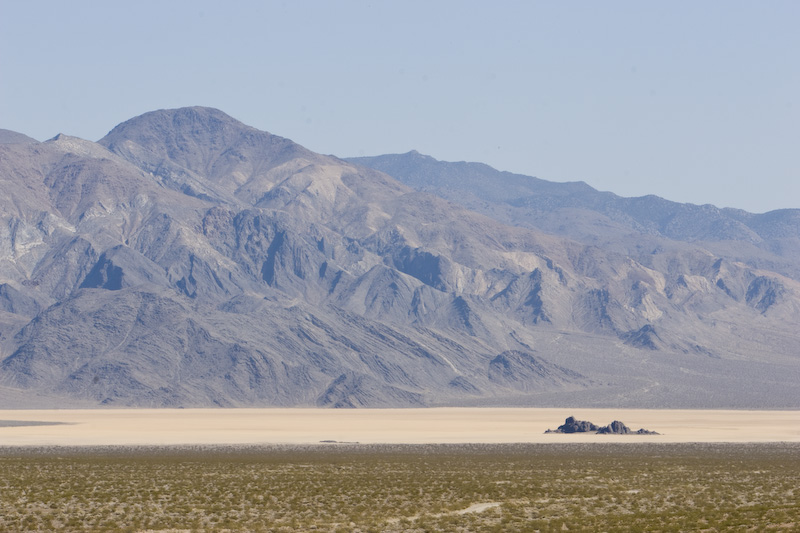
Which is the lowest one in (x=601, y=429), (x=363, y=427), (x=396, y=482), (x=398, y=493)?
(x=398, y=493)

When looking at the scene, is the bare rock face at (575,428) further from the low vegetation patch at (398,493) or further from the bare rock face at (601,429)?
the low vegetation patch at (398,493)

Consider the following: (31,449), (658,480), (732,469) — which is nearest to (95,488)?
(658,480)

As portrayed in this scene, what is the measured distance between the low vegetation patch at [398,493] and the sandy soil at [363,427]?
34.8 m

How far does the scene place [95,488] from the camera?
59719 millimetres

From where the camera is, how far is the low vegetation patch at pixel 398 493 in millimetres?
47844

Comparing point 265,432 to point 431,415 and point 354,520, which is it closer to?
point 431,415

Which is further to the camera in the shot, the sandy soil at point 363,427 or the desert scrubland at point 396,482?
the sandy soil at point 363,427

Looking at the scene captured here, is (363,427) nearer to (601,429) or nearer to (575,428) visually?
(575,428)

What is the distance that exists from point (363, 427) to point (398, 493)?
315ft

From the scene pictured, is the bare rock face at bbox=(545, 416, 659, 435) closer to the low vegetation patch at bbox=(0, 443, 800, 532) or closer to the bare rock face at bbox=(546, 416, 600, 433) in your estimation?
the bare rock face at bbox=(546, 416, 600, 433)

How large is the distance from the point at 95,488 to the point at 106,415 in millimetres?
130196

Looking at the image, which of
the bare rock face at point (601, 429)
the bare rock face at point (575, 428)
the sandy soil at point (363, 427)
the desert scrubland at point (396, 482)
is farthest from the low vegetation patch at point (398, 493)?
the bare rock face at point (575, 428)

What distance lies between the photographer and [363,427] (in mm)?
153125

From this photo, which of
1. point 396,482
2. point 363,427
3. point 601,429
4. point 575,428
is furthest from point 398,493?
point 363,427
